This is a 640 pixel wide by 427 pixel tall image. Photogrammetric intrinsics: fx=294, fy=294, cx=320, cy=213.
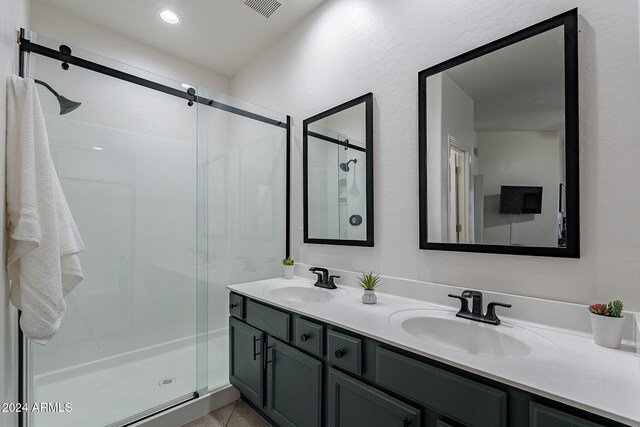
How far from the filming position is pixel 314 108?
2275 mm

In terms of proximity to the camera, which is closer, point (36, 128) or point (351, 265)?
point (36, 128)

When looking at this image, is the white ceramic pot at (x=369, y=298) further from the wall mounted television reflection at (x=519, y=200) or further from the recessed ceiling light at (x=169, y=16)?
the recessed ceiling light at (x=169, y=16)

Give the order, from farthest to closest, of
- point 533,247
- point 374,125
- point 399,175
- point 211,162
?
1. point 211,162
2. point 374,125
3. point 399,175
4. point 533,247

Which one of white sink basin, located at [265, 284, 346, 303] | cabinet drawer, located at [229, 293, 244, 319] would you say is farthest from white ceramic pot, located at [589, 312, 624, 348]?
cabinet drawer, located at [229, 293, 244, 319]

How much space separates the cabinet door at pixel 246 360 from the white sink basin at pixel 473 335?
89cm

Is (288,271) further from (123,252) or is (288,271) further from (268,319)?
(123,252)

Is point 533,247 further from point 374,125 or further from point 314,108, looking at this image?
point 314,108

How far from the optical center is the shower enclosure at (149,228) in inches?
75.0

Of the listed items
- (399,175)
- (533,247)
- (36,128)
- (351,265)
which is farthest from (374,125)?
(36,128)

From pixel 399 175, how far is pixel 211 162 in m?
1.35

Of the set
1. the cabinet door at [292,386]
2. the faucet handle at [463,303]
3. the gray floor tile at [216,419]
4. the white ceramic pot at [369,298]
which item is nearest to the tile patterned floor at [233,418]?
the gray floor tile at [216,419]

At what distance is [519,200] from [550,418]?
0.86 meters

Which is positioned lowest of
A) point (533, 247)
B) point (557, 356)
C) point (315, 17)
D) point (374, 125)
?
point (557, 356)

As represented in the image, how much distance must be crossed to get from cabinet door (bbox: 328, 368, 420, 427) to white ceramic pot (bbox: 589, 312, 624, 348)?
677 millimetres
